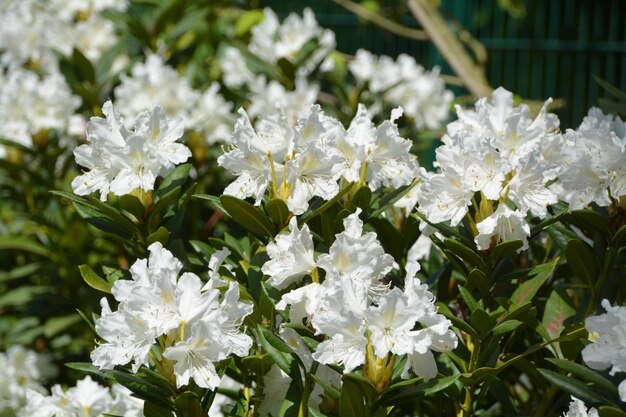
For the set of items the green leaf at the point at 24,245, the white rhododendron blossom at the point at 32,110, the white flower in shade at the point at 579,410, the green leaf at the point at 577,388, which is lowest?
the green leaf at the point at 24,245

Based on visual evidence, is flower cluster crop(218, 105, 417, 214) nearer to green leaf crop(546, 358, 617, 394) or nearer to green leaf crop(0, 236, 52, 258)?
green leaf crop(546, 358, 617, 394)

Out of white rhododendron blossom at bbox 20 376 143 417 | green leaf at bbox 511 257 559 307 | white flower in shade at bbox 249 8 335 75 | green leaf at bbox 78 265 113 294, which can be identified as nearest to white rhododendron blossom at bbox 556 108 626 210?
green leaf at bbox 511 257 559 307

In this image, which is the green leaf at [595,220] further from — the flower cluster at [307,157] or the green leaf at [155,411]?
the green leaf at [155,411]

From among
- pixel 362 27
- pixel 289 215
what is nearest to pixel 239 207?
pixel 289 215

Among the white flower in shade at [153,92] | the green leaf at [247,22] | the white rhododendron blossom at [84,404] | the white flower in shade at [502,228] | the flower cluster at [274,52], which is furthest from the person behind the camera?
the green leaf at [247,22]

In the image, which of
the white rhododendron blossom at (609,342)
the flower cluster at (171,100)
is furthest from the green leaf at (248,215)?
the flower cluster at (171,100)

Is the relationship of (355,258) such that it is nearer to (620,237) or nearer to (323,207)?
(323,207)

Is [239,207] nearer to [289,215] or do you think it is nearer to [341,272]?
[289,215]
